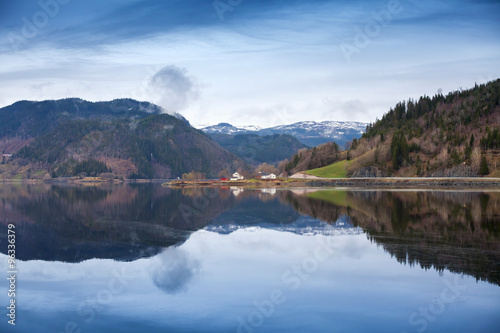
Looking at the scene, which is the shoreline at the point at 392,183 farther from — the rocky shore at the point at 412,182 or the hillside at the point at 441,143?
the hillside at the point at 441,143

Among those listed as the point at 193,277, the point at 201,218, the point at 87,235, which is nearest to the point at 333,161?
the point at 201,218

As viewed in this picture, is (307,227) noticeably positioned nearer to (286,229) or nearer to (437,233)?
(286,229)

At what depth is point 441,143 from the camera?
515ft

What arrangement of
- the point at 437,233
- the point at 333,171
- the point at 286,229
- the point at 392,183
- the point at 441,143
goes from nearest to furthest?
the point at 437,233, the point at 286,229, the point at 392,183, the point at 441,143, the point at 333,171

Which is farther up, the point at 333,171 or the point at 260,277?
the point at 333,171

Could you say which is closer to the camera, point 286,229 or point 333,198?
point 286,229

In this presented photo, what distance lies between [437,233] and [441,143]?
13182 centimetres

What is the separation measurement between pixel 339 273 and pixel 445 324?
308 inches

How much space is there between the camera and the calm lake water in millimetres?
17297

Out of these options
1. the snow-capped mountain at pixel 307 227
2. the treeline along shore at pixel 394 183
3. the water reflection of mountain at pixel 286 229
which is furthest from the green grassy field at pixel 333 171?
the snow-capped mountain at pixel 307 227

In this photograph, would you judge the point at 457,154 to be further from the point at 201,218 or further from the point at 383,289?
the point at 383,289

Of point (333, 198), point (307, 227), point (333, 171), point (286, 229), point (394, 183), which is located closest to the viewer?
point (286, 229)

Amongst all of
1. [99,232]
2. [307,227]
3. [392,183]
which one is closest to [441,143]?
[392,183]

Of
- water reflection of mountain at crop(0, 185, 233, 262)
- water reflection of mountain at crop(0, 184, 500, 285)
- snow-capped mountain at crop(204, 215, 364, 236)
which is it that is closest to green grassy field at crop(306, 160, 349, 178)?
water reflection of mountain at crop(0, 184, 500, 285)
